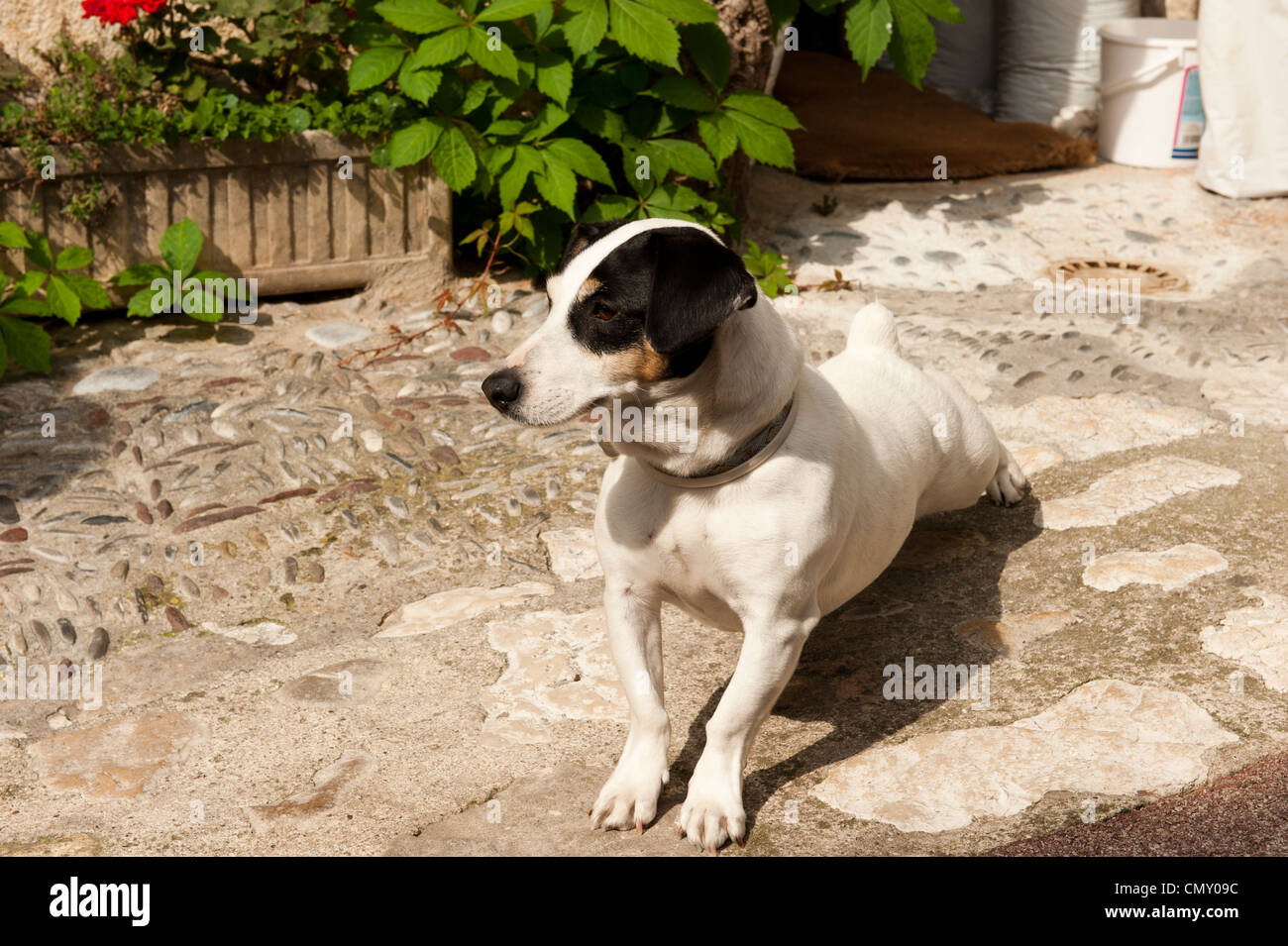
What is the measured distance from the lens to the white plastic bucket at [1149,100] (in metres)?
7.64

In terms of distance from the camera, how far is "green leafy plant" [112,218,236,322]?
18.4 feet

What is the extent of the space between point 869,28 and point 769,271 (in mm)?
1168

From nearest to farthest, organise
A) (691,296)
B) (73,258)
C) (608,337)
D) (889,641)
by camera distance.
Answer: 1. (691,296)
2. (608,337)
3. (889,641)
4. (73,258)

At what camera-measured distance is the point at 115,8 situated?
5.42 metres

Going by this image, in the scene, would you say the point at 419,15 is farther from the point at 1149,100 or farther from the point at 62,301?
the point at 1149,100

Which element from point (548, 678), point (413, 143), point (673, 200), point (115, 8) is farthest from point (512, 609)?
point (115, 8)

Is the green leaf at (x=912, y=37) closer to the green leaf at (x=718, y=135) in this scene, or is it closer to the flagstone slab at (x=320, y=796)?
the green leaf at (x=718, y=135)

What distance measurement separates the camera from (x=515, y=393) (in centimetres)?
266

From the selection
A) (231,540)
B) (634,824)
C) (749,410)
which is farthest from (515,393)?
(231,540)

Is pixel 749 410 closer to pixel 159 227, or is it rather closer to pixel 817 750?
pixel 817 750

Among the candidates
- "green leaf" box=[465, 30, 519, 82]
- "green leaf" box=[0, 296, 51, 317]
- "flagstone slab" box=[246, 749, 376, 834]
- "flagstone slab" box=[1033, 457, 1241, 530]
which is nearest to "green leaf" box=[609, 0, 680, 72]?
"green leaf" box=[465, 30, 519, 82]

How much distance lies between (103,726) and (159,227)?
299 centimetres

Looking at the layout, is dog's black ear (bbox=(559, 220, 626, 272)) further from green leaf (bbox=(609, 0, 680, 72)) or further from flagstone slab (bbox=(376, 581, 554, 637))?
green leaf (bbox=(609, 0, 680, 72))

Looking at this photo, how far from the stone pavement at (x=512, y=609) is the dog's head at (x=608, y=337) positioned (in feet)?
3.26
